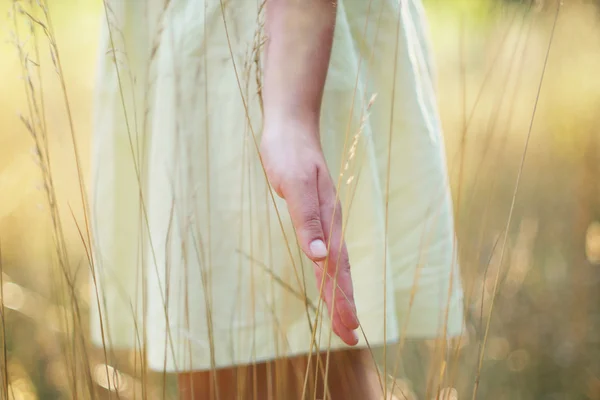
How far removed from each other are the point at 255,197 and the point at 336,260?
254 millimetres

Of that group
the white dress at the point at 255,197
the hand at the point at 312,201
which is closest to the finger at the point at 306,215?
the hand at the point at 312,201

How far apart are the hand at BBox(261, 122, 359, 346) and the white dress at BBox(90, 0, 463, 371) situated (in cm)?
15

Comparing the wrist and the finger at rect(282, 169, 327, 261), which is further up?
the wrist

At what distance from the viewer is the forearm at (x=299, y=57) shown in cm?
70

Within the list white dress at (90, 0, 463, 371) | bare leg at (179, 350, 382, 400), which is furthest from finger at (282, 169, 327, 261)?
bare leg at (179, 350, 382, 400)

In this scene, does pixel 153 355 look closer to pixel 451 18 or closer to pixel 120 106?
pixel 120 106

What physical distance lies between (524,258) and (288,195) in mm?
1367

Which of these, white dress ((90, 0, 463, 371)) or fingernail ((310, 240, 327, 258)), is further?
white dress ((90, 0, 463, 371))

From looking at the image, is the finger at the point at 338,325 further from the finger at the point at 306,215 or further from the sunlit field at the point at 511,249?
the sunlit field at the point at 511,249

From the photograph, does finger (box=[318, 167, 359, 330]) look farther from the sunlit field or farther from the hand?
the sunlit field

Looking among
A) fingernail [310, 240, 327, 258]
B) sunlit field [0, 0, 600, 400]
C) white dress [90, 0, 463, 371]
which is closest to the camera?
fingernail [310, 240, 327, 258]

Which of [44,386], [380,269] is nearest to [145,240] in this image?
[380,269]

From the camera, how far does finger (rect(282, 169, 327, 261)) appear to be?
2.02 feet

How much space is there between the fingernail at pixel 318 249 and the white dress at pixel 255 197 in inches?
8.4
